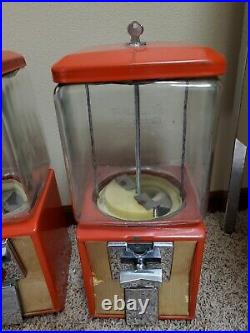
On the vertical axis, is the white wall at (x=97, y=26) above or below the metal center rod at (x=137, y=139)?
above

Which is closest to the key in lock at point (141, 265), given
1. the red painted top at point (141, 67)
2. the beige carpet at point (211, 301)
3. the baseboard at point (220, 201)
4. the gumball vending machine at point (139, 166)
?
the gumball vending machine at point (139, 166)

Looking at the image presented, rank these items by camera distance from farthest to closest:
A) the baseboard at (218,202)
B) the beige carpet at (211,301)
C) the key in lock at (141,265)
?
the baseboard at (218,202)
the beige carpet at (211,301)
the key in lock at (141,265)

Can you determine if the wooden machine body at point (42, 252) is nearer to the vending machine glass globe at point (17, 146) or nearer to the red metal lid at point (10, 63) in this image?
the vending machine glass globe at point (17, 146)

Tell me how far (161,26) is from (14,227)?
19.4 inches

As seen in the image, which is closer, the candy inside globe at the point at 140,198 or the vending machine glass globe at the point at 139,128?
the vending machine glass globe at the point at 139,128

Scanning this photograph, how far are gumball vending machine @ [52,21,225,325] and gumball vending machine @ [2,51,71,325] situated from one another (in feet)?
0.23

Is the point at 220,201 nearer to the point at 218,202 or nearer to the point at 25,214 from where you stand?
the point at 218,202

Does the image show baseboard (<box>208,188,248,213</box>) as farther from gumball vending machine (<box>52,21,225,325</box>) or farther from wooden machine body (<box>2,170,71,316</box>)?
wooden machine body (<box>2,170,71,316</box>)

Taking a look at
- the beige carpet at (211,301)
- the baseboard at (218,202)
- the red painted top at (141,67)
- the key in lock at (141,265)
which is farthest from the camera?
the baseboard at (218,202)

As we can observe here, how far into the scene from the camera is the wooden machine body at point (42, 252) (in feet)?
1.85

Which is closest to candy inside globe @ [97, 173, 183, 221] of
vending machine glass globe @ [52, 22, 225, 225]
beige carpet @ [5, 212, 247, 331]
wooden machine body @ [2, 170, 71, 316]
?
vending machine glass globe @ [52, 22, 225, 225]

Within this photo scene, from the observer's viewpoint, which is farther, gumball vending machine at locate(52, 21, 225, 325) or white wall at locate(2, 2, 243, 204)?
white wall at locate(2, 2, 243, 204)

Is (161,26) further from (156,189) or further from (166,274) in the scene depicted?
(166,274)

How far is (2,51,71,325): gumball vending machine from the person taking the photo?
56 cm
